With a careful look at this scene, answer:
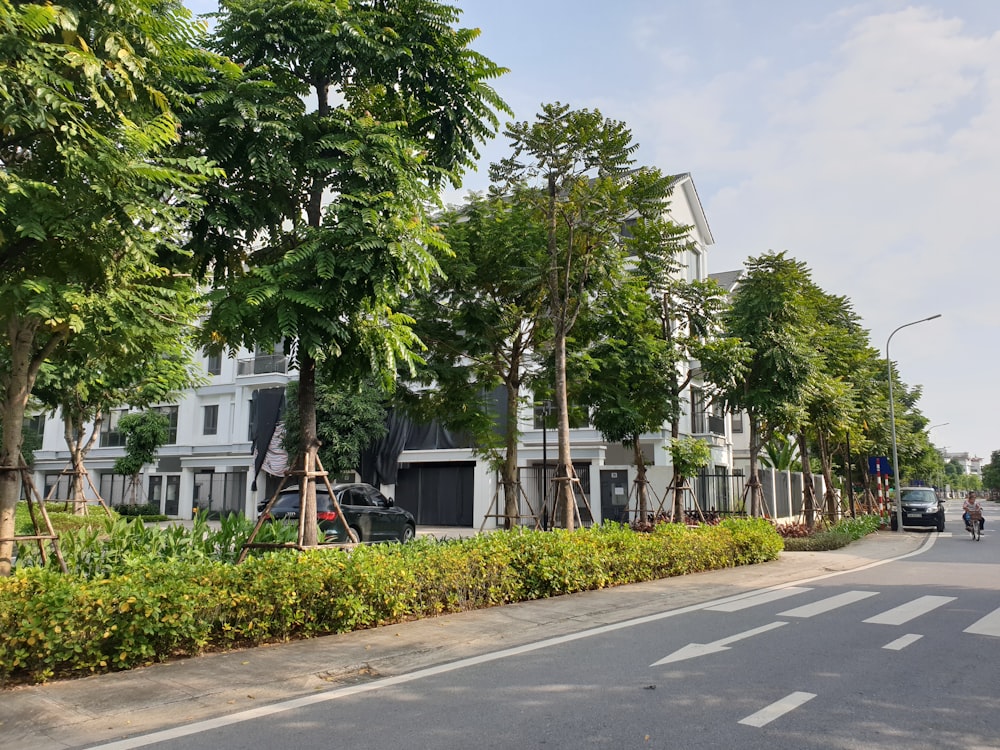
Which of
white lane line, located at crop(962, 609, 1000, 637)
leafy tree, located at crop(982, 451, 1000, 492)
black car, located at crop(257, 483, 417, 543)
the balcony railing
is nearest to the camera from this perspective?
white lane line, located at crop(962, 609, 1000, 637)

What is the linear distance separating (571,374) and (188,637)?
9470mm

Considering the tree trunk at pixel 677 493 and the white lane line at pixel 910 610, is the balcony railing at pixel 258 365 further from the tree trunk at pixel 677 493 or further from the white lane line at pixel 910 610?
the white lane line at pixel 910 610

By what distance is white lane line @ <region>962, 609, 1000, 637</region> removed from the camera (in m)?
8.33

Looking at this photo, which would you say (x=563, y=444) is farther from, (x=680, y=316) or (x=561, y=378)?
(x=680, y=316)

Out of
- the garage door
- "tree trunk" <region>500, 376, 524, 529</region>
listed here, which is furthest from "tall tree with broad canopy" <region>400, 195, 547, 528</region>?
the garage door

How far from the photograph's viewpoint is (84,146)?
6.17m

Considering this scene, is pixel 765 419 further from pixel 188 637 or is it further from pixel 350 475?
pixel 350 475

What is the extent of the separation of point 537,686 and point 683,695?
1.16 meters

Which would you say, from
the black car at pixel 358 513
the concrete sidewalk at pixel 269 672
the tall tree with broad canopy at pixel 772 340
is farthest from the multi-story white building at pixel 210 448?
the concrete sidewalk at pixel 269 672

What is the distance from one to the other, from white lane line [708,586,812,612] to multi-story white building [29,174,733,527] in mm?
11323

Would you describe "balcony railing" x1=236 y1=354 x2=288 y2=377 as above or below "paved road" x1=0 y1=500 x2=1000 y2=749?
above

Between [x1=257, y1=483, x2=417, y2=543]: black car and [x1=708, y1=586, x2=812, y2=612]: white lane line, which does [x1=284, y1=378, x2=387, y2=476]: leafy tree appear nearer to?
[x1=257, y1=483, x2=417, y2=543]: black car

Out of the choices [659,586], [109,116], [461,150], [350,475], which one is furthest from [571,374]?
[350,475]

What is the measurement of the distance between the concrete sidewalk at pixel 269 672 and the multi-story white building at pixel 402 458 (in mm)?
14202
